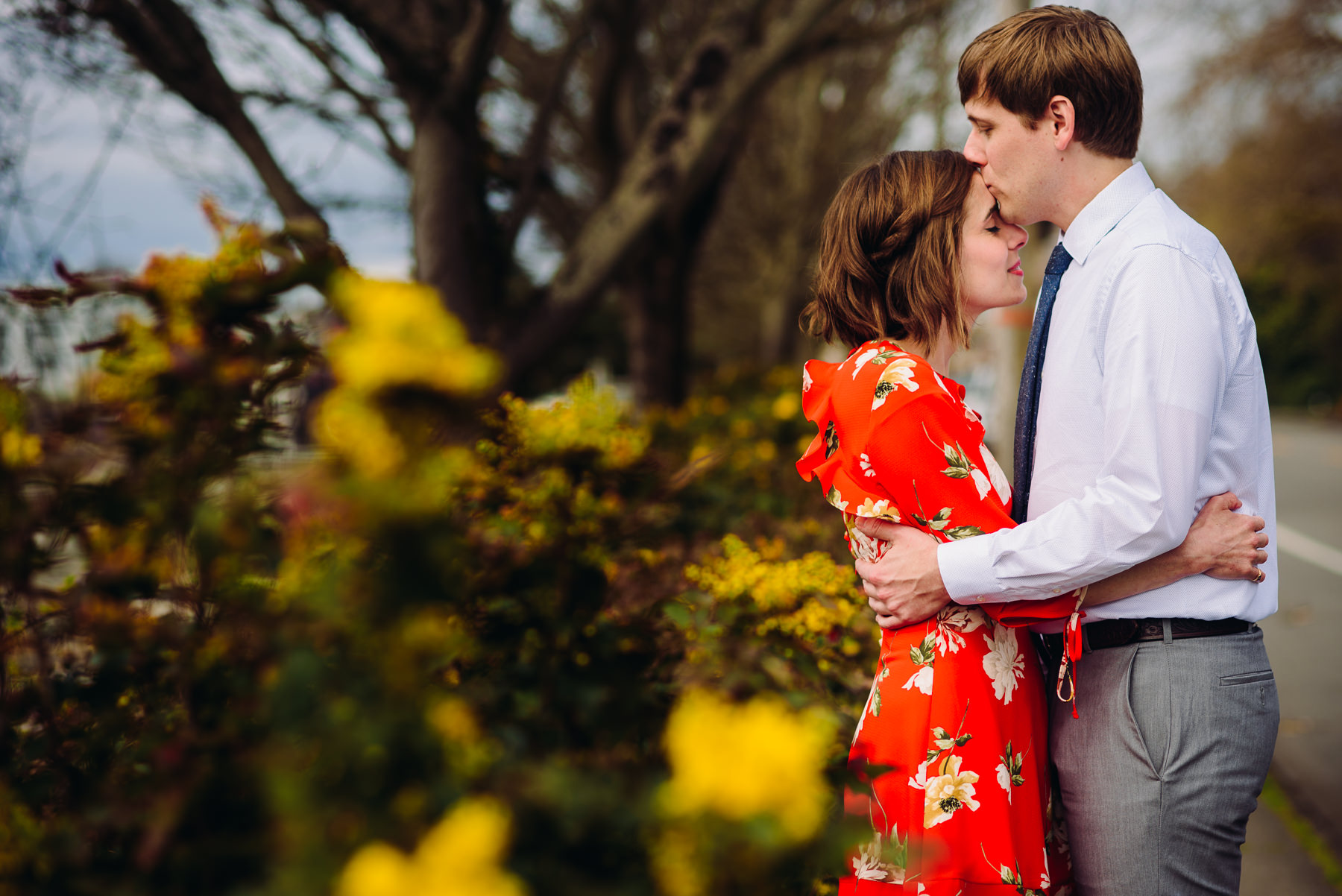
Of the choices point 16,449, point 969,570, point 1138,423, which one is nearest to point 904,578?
point 969,570

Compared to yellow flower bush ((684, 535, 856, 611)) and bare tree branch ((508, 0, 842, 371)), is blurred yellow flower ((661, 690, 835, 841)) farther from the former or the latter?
bare tree branch ((508, 0, 842, 371))

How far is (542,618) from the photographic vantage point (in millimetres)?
1548

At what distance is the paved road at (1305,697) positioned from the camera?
10.1ft

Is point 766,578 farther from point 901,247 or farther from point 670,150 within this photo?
point 670,150

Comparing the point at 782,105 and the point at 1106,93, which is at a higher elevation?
the point at 782,105

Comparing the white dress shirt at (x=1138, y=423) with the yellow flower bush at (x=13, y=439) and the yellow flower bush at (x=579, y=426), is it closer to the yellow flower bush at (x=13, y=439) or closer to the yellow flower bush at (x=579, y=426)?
A: the yellow flower bush at (x=579, y=426)

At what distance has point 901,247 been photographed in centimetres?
173

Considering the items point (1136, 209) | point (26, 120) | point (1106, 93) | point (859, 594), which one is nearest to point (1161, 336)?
point (1136, 209)

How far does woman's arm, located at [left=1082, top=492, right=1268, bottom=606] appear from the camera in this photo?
1.50 metres

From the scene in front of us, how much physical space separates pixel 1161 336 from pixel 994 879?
0.92m

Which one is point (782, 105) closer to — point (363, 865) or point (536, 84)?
point (536, 84)

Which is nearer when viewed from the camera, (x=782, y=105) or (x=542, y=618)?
(x=542, y=618)

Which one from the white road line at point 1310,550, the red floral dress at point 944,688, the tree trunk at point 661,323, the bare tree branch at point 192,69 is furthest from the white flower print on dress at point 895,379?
the white road line at point 1310,550

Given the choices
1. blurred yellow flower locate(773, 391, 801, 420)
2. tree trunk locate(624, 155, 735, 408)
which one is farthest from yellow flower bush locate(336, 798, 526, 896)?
tree trunk locate(624, 155, 735, 408)
